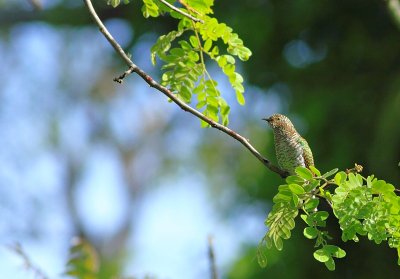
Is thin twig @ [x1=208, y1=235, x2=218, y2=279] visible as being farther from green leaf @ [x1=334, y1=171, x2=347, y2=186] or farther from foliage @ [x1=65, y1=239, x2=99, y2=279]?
foliage @ [x1=65, y1=239, x2=99, y2=279]

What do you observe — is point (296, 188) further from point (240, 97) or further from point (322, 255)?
point (240, 97)

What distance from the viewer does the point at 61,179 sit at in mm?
Result: 21312

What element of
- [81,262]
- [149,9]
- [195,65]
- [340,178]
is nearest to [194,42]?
[195,65]

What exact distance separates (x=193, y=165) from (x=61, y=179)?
12.9ft

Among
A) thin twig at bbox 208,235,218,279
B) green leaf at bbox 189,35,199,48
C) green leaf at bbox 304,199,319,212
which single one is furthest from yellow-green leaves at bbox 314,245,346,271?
green leaf at bbox 189,35,199,48

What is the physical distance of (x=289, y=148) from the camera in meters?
4.21

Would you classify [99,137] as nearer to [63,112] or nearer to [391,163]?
[63,112]

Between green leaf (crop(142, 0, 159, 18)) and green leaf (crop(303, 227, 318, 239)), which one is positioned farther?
green leaf (crop(142, 0, 159, 18))

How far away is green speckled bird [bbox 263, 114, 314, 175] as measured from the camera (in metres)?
4.18

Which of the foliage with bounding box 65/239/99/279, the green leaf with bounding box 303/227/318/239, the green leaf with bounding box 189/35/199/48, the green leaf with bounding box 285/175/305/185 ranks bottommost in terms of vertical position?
Result: the green leaf with bounding box 303/227/318/239

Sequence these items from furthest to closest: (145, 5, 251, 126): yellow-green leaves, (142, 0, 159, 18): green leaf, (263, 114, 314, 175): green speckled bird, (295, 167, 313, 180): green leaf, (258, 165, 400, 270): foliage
→ (263, 114, 314, 175): green speckled bird < (145, 5, 251, 126): yellow-green leaves < (142, 0, 159, 18): green leaf < (295, 167, 313, 180): green leaf < (258, 165, 400, 270): foliage

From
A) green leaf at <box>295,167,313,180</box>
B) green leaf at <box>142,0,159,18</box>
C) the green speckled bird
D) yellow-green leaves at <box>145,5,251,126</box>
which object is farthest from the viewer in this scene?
the green speckled bird

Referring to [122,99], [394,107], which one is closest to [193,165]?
[122,99]

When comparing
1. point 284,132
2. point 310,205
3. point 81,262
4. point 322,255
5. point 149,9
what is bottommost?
point 322,255
